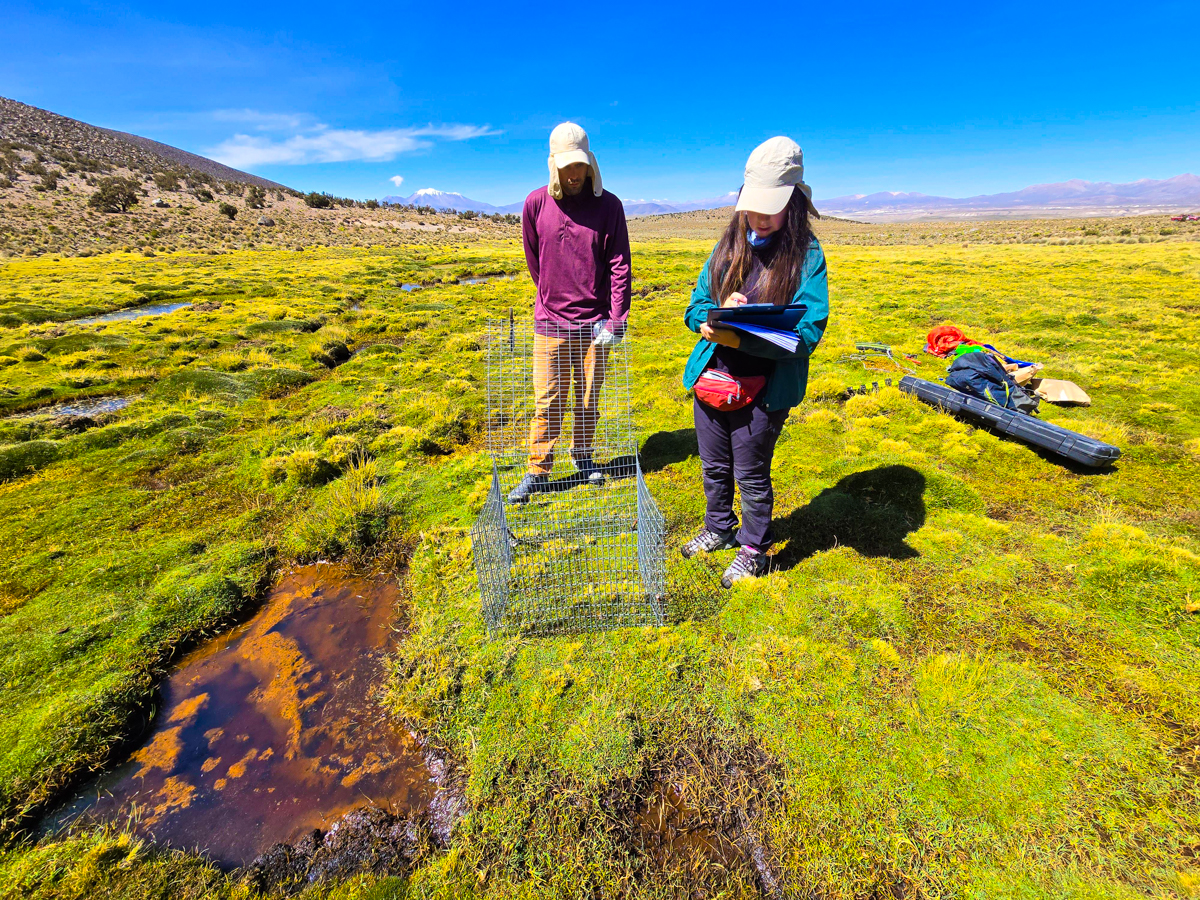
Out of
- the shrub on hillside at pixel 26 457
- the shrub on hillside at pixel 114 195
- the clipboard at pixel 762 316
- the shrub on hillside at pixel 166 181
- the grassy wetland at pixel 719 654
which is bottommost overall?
the grassy wetland at pixel 719 654

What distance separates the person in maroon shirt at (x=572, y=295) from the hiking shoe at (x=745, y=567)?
154cm

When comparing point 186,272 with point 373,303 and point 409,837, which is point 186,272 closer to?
point 373,303

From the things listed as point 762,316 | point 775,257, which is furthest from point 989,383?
point 762,316

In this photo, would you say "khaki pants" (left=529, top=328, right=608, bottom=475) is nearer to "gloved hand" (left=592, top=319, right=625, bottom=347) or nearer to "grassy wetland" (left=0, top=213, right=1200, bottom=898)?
"gloved hand" (left=592, top=319, right=625, bottom=347)

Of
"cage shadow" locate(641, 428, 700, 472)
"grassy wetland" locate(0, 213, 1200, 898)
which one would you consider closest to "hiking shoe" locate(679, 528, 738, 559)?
"grassy wetland" locate(0, 213, 1200, 898)

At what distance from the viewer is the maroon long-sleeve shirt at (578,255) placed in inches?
165

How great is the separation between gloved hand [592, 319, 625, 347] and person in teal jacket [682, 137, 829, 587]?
1.09 meters

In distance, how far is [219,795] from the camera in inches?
101

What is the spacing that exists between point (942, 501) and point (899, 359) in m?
5.66

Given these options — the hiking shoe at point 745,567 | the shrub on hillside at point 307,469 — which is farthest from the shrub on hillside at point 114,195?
the hiking shoe at point 745,567

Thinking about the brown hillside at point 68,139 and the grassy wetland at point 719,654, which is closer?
the grassy wetland at point 719,654

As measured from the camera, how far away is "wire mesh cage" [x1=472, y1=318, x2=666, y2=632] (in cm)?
334

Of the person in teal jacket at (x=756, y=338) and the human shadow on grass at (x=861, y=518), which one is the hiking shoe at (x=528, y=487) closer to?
the person in teal jacket at (x=756, y=338)

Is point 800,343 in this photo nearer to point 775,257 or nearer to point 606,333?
point 775,257
